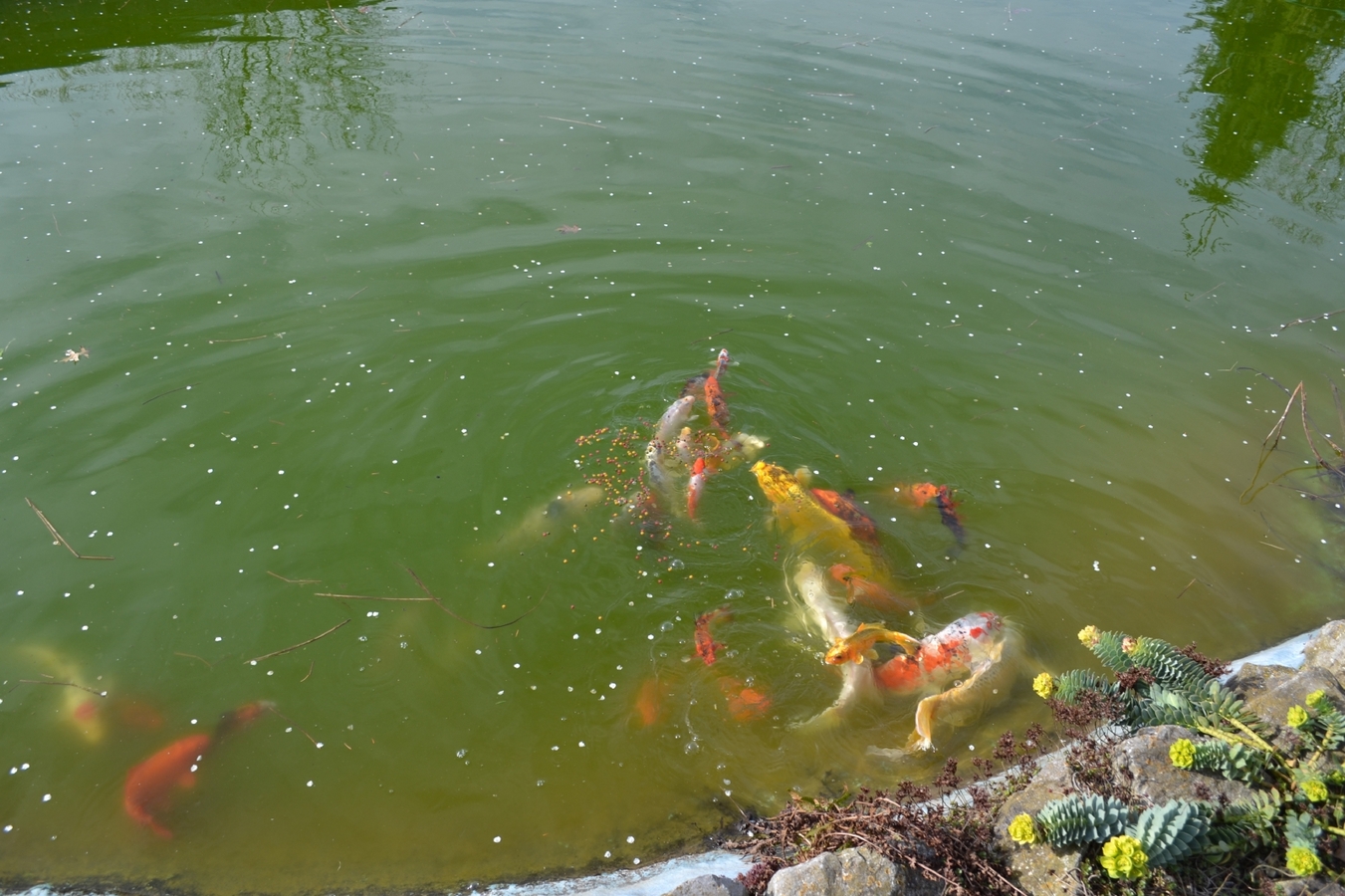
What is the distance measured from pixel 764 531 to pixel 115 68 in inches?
481

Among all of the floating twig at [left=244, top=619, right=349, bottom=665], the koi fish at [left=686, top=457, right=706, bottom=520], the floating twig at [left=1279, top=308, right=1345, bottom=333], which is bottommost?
the floating twig at [left=244, top=619, right=349, bottom=665]

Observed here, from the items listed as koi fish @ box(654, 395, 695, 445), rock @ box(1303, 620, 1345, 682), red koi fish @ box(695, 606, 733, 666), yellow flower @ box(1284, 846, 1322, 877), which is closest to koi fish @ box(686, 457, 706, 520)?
koi fish @ box(654, 395, 695, 445)

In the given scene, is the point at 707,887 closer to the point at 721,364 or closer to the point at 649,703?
the point at 649,703

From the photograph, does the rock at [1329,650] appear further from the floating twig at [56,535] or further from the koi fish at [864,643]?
the floating twig at [56,535]

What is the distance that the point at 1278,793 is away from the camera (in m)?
3.59

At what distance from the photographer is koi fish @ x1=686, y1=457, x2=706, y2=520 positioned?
21.7ft

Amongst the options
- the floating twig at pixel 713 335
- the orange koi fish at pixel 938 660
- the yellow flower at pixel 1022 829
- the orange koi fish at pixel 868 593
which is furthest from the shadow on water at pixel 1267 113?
the yellow flower at pixel 1022 829

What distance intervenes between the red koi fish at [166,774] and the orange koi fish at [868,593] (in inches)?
162

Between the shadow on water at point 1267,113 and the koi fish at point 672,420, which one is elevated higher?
the shadow on water at point 1267,113

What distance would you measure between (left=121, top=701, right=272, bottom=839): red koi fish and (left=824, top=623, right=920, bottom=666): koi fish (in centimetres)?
386

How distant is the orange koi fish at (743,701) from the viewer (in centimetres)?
543

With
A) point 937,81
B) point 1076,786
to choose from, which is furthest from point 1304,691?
point 937,81

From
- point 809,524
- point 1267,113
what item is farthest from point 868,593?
point 1267,113

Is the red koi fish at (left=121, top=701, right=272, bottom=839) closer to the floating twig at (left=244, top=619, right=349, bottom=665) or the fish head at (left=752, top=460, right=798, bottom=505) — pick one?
the floating twig at (left=244, top=619, right=349, bottom=665)
